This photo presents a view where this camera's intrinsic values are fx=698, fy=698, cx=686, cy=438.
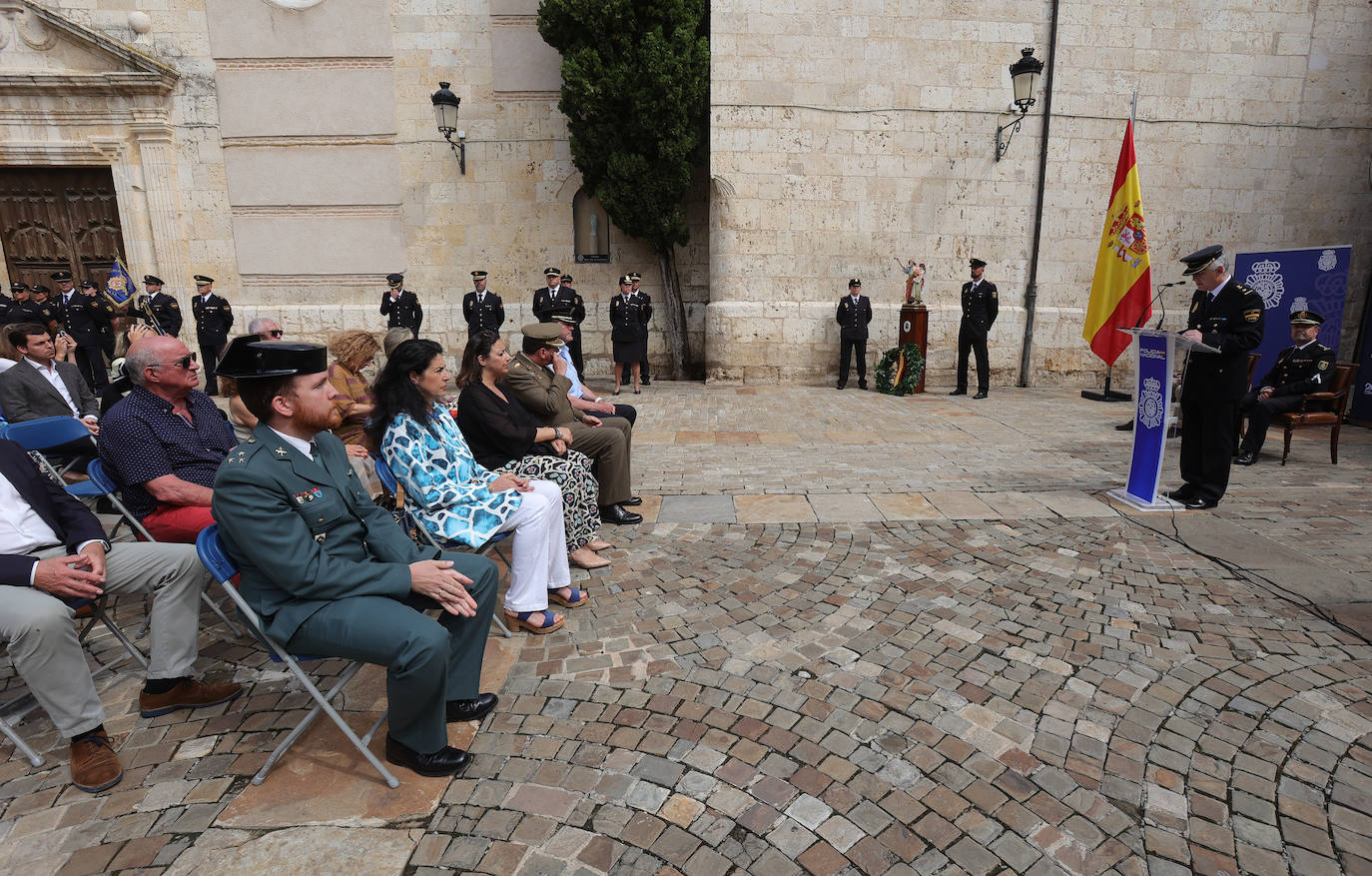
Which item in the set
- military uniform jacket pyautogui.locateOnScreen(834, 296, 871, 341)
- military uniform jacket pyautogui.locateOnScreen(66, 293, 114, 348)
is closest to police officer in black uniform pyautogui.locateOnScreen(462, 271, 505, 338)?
military uniform jacket pyautogui.locateOnScreen(834, 296, 871, 341)

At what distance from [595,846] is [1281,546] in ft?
16.0

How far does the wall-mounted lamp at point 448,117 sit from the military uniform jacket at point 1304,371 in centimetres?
1147

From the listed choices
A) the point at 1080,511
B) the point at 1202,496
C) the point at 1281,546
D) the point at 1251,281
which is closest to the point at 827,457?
the point at 1080,511

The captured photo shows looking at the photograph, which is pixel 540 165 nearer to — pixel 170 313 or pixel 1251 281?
pixel 170 313

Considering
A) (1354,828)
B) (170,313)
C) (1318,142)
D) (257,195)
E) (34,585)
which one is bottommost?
(1354,828)

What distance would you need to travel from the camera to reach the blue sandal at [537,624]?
11.4ft

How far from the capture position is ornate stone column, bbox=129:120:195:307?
11531 millimetres

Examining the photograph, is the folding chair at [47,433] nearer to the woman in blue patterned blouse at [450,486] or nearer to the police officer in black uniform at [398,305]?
the woman in blue patterned blouse at [450,486]

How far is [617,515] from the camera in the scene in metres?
5.07

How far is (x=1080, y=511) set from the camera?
5.30 meters

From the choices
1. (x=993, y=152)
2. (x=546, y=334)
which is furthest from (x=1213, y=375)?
(x=993, y=152)

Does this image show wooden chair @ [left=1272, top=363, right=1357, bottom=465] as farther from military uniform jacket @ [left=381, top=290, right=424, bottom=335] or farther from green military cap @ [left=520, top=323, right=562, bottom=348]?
military uniform jacket @ [left=381, top=290, right=424, bottom=335]

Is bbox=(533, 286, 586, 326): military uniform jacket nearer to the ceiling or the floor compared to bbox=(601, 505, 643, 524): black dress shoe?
nearer to the ceiling

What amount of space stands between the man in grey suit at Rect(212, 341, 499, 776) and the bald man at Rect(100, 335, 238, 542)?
3.99ft
